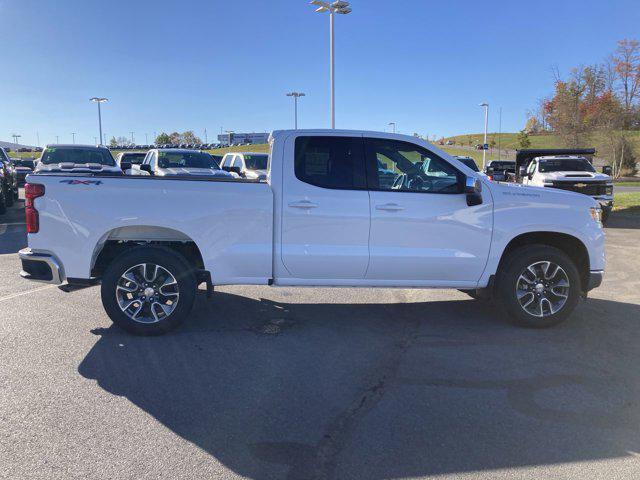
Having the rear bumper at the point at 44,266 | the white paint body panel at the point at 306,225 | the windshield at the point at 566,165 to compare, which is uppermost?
the windshield at the point at 566,165

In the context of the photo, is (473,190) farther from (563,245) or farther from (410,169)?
(563,245)

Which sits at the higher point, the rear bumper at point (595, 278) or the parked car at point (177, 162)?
the parked car at point (177, 162)

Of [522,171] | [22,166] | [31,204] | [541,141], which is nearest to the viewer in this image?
[31,204]

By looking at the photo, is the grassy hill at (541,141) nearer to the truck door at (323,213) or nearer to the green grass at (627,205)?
the green grass at (627,205)

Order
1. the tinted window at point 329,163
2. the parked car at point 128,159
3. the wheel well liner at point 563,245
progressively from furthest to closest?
1. the parked car at point 128,159
2. the wheel well liner at point 563,245
3. the tinted window at point 329,163

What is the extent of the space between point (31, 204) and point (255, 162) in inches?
538

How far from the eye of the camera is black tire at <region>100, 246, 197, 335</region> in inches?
202

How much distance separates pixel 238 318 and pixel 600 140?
35949mm

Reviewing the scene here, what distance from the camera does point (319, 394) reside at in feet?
13.1

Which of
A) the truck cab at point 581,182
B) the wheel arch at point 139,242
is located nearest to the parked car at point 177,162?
the truck cab at point 581,182

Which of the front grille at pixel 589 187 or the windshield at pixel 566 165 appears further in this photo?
the windshield at pixel 566 165

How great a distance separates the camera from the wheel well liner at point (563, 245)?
5.66m

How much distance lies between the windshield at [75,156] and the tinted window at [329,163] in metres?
11.1

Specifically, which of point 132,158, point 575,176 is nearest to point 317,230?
point 575,176
